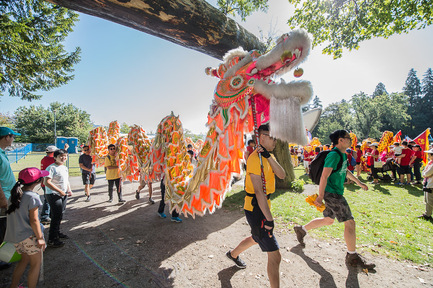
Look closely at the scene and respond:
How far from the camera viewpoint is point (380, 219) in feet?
14.3

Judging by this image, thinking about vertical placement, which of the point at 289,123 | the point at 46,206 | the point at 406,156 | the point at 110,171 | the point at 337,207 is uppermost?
the point at 289,123

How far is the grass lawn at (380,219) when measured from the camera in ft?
10.4

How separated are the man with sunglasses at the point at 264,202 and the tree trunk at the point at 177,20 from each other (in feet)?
8.47

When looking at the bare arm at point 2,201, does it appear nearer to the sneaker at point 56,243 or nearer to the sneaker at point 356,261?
the sneaker at point 56,243

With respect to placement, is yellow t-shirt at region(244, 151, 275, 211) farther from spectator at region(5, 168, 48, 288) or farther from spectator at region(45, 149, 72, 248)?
spectator at region(45, 149, 72, 248)

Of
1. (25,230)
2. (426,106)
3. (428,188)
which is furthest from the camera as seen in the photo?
(426,106)

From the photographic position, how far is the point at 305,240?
348cm

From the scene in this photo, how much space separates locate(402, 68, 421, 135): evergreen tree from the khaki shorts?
52911 millimetres

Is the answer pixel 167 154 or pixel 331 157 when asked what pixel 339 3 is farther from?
pixel 167 154

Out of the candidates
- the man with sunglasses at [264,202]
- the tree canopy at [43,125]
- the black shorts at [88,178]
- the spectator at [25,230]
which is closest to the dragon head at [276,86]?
the man with sunglasses at [264,202]

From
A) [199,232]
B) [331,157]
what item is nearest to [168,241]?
[199,232]

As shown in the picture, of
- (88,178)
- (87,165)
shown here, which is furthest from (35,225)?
(88,178)

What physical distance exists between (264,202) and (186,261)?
184 cm

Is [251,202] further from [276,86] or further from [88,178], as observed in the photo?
[88,178]
